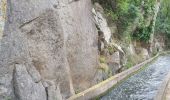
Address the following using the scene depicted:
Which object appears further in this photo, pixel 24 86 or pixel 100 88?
pixel 100 88

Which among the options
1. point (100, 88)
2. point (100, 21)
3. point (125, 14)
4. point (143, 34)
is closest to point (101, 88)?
point (100, 88)

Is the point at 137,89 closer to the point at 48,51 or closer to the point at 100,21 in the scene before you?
the point at 100,21

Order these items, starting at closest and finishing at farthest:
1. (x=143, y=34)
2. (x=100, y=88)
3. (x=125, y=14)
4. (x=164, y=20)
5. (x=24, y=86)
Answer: (x=24, y=86), (x=100, y=88), (x=125, y=14), (x=143, y=34), (x=164, y=20)

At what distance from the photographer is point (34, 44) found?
9031 millimetres

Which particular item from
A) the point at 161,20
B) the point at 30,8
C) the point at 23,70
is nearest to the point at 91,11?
the point at 30,8

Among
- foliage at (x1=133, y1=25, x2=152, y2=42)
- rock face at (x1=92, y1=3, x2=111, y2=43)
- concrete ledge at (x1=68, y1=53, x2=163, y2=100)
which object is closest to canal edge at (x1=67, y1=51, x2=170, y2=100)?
concrete ledge at (x1=68, y1=53, x2=163, y2=100)

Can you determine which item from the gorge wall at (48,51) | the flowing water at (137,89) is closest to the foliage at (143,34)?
the flowing water at (137,89)

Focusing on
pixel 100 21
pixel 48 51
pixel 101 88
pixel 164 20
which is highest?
pixel 100 21

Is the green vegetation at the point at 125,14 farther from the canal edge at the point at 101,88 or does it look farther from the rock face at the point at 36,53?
the rock face at the point at 36,53

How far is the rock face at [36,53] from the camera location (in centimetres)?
814

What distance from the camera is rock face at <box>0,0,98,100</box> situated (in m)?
8.14

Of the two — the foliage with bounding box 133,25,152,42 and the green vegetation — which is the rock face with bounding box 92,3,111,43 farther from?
the foliage with bounding box 133,25,152,42

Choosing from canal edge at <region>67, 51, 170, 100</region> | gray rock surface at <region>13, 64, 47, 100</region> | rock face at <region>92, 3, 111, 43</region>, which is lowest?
canal edge at <region>67, 51, 170, 100</region>

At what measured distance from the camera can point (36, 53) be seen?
9.05 meters
